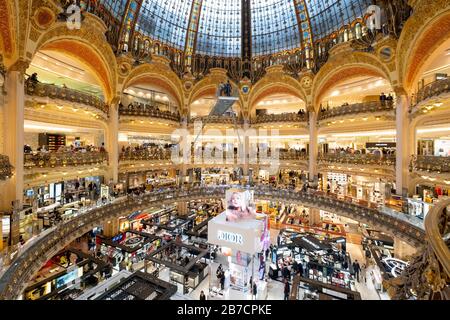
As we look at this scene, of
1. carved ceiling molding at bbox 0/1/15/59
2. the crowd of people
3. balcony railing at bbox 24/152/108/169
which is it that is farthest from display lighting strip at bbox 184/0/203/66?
carved ceiling molding at bbox 0/1/15/59

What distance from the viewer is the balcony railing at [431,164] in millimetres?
13262

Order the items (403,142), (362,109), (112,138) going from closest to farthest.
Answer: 1. (403,142)
2. (362,109)
3. (112,138)

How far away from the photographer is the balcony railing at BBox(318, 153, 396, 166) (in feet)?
64.2

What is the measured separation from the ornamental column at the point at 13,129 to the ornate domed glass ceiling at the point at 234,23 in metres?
13.7

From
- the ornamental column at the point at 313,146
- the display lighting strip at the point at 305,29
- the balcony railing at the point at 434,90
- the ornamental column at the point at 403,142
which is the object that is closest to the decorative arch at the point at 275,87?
the ornamental column at the point at 313,146

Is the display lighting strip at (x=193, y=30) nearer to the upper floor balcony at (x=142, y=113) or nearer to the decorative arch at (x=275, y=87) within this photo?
the upper floor balcony at (x=142, y=113)

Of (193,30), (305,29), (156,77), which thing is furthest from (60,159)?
(305,29)

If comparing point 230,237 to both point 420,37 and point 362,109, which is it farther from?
point 420,37

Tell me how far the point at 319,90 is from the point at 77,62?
2411 cm

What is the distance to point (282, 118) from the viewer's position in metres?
A: 28.3

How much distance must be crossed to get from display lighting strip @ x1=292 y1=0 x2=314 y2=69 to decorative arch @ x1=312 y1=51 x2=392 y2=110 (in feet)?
8.56

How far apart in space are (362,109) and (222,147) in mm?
18116
